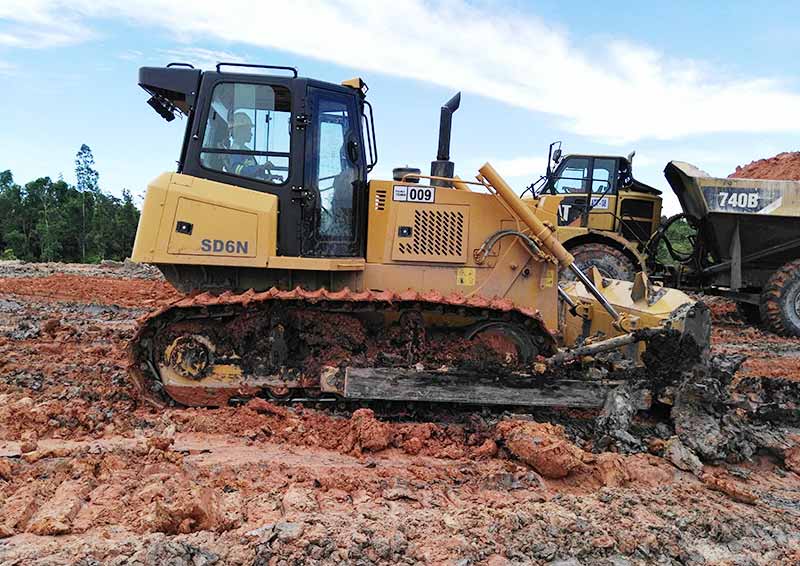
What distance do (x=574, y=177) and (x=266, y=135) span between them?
8.28 meters

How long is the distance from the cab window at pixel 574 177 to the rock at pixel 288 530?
1012cm

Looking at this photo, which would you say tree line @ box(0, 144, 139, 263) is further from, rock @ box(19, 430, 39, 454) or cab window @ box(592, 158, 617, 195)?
rock @ box(19, 430, 39, 454)

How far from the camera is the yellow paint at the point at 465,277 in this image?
5.47 m

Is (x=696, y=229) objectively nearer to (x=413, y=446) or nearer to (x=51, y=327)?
(x=413, y=446)

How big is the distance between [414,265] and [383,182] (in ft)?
→ 2.62

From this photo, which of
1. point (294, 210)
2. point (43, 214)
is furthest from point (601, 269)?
point (43, 214)

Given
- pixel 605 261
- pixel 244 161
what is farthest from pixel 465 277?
pixel 605 261

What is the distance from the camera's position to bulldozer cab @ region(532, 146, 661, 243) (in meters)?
11.9

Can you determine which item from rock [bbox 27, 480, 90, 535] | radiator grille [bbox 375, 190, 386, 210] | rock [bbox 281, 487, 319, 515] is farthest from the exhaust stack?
rock [bbox 27, 480, 90, 535]

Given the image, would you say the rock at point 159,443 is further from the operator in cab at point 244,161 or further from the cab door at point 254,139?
the operator in cab at point 244,161

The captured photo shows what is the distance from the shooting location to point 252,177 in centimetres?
514

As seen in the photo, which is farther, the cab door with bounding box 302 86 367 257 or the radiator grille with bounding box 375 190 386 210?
the radiator grille with bounding box 375 190 386 210

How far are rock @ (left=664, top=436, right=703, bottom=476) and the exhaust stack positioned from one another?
2868 millimetres

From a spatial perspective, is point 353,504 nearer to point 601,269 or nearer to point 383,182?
point 383,182
